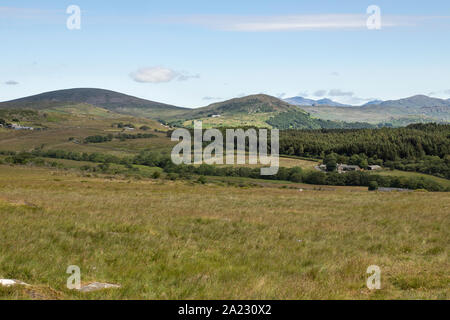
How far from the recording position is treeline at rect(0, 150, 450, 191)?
100500mm

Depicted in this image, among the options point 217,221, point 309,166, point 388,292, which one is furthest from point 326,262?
point 309,166

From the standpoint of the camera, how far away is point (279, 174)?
11331 centimetres

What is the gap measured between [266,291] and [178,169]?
111 m

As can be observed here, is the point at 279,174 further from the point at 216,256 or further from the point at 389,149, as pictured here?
the point at 216,256

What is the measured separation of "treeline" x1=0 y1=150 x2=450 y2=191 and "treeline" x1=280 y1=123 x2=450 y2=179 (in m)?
22.9

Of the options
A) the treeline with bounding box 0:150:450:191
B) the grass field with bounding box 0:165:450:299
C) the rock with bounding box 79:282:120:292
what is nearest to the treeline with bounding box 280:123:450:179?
the treeline with bounding box 0:150:450:191

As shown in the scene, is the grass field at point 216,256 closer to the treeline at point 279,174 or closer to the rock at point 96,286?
the rock at point 96,286

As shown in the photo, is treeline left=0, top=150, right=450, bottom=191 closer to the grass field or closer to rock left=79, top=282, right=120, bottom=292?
the grass field

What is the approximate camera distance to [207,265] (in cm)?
927

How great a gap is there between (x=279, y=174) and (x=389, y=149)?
176ft
